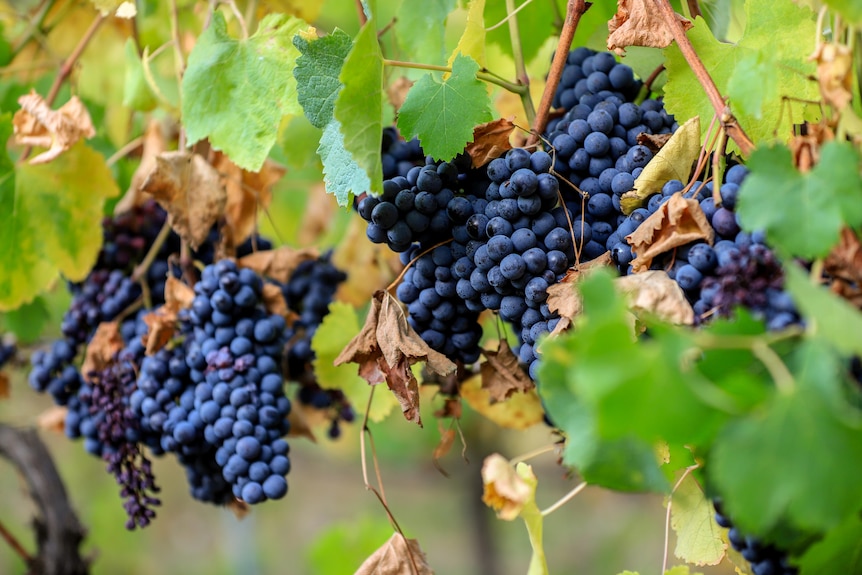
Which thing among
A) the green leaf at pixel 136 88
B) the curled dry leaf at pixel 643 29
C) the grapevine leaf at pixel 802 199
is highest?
the curled dry leaf at pixel 643 29

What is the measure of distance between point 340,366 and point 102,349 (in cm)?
40

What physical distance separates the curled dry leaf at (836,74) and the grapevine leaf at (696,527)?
0.52 m

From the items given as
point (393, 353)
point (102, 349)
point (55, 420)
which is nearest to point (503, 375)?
point (393, 353)

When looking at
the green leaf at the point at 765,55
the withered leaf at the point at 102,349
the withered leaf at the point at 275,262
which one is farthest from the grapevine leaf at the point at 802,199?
the withered leaf at the point at 102,349

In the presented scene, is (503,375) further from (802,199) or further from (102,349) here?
(102,349)

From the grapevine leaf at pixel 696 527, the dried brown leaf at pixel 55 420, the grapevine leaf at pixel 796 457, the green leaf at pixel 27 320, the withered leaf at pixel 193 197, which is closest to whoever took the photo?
the grapevine leaf at pixel 796 457

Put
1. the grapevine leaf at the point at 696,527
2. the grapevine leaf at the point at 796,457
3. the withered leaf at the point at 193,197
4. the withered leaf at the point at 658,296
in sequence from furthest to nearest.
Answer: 1. the withered leaf at the point at 193,197
2. the grapevine leaf at the point at 696,527
3. the withered leaf at the point at 658,296
4. the grapevine leaf at the point at 796,457

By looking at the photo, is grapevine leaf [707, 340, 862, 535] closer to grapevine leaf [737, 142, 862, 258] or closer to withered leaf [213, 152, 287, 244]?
grapevine leaf [737, 142, 862, 258]

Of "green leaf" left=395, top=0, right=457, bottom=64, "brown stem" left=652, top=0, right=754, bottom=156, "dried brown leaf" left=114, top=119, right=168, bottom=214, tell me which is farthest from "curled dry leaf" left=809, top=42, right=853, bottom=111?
"dried brown leaf" left=114, top=119, right=168, bottom=214

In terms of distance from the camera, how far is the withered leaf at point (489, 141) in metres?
0.95

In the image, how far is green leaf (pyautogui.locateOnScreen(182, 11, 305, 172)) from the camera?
1099mm

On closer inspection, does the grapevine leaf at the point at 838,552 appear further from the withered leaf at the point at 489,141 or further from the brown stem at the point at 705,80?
the withered leaf at the point at 489,141

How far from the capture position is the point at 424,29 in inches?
50.4

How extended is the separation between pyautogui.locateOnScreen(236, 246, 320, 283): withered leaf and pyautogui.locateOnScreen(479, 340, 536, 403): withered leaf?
1.33 feet
